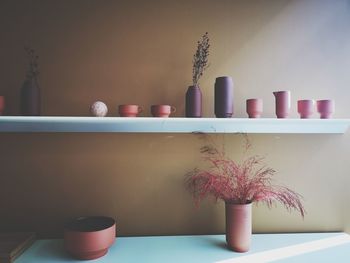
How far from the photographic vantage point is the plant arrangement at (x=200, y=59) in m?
1.36

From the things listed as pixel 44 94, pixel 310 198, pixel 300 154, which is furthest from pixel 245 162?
pixel 44 94

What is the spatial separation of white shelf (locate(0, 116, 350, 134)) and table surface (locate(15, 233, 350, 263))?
59cm

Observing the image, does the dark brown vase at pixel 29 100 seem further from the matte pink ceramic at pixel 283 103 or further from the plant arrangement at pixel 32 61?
the matte pink ceramic at pixel 283 103

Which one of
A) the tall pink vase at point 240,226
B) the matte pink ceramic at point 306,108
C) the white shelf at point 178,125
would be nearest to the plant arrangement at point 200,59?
the white shelf at point 178,125

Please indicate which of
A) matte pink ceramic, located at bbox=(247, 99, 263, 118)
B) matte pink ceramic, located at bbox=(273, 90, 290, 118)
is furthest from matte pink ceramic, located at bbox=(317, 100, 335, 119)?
matte pink ceramic, located at bbox=(247, 99, 263, 118)

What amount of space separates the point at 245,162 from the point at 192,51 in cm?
72

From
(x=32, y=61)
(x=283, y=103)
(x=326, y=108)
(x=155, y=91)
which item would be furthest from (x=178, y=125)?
(x=32, y=61)

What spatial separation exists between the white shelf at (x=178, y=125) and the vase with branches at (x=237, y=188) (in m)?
0.17

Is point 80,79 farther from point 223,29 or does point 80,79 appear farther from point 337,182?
point 337,182

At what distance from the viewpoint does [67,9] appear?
1438 millimetres

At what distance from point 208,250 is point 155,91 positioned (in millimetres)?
883

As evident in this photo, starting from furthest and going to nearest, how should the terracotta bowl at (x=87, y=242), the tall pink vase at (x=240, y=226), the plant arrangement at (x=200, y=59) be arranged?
the plant arrangement at (x=200, y=59) < the tall pink vase at (x=240, y=226) < the terracotta bowl at (x=87, y=242)

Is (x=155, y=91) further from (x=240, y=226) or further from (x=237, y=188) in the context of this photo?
(x=240, y=226)

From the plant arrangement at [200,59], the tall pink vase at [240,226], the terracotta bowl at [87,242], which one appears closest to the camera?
the terracotta bowl at [87,242]
